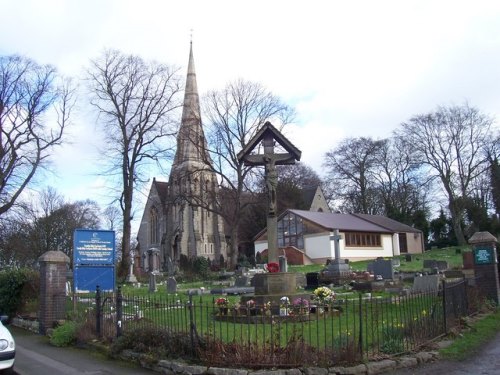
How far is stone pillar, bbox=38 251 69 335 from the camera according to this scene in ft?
45.3

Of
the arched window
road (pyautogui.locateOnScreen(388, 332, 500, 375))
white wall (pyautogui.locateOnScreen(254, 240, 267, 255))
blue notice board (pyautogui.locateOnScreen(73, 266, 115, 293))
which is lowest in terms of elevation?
road (pyautogui.locateOnScreen(388, 332, 500, 375))

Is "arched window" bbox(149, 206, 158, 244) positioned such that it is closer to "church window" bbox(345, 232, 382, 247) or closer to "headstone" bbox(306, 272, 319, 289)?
"church window" bbox(345, 232, 382, 247)

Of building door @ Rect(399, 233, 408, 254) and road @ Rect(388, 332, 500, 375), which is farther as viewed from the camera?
building door @ Rect(399, 233, 408, 254)

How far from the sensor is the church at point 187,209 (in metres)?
48.5

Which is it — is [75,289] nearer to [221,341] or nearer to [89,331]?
[89,331]

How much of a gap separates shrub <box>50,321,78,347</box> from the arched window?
63.8 m

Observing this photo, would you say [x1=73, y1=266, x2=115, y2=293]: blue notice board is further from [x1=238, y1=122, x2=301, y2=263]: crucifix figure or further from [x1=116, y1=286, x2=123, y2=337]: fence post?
[x1=238, y1=122, x2=301, y2=263]: crucifix figure

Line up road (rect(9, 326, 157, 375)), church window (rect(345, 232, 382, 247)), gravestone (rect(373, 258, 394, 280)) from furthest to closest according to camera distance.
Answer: church window (rect(345, 232, 382, 247)), gravestone (rect(373, 258, 394, 280)), road (rect(9, 326, 157, 375))

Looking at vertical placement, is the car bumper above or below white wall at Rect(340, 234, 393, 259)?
below

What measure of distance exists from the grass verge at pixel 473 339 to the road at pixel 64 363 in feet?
17.1

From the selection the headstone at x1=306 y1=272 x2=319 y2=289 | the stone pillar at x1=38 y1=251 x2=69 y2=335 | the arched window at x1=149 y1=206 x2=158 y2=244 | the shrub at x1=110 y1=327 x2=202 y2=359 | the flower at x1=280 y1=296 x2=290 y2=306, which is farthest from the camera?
the arched window at x1=149 y1=206 x2=158 y2=244

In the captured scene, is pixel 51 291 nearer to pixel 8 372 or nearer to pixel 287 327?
pixel 8 372

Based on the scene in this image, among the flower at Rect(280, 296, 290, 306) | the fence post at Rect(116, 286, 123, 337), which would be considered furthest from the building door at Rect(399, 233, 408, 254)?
the fence post at Rect(116, 286, 123, 337)

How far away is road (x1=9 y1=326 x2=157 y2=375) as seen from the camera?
28.9 ft
